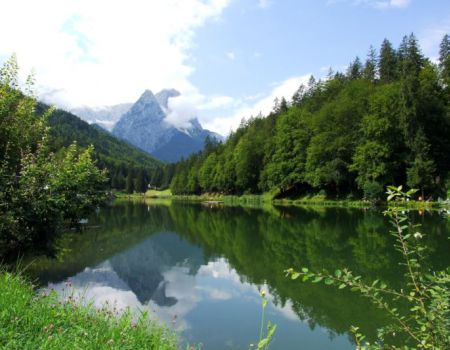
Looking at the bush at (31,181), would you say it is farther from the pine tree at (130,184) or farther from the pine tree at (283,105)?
the pine tree at (130,184)

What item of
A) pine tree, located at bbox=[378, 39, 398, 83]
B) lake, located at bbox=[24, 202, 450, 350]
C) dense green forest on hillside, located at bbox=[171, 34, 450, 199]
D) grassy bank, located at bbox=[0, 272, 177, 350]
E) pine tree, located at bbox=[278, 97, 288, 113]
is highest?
pine tree, located at bbox=[378, 39, 398, 83]

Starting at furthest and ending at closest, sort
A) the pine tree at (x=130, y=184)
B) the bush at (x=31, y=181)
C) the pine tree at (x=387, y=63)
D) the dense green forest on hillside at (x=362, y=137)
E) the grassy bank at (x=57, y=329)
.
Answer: the pine tree at (x=130, y=184) → the pine tree at (x=387, y=63) → the dense green forest on hillside at (x=362, y=137) → the bush at (x=31, y=181) → the grassy bank at (x=57, y=329)

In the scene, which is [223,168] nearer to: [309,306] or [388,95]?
[388,95]

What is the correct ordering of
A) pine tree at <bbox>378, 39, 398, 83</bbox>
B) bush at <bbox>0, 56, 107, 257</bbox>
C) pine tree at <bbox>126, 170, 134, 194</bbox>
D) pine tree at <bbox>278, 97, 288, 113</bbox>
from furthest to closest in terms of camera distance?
pine tree at <bbox>126, 170, 134, 194</bbox> < pine tree at <bbox>278, 97, 288, 113</bbox> < pine tree at <bbox>378, 39, 398, 83</bbox> < bush at <bbox>0, 56, 107, 257</bbox>

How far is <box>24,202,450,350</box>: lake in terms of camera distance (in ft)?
36.2

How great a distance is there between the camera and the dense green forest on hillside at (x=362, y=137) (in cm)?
5994

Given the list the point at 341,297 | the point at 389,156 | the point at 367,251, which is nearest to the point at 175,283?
the point at 341,297

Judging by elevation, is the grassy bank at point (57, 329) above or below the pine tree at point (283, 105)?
below

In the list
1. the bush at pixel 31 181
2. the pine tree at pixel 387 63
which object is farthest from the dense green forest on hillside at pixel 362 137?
the bush at pixel 31 181

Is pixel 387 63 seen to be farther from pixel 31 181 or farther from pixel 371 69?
pixel 31 181

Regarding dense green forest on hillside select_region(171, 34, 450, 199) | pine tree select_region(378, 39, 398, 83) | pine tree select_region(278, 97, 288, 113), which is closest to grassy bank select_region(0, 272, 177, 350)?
dense green forest on hillside select_region(171, 34, 450, 199)

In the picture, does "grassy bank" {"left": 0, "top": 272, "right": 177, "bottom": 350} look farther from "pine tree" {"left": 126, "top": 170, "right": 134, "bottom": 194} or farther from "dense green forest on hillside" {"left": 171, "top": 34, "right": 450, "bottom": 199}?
"pine tree" {"left": 126, "top": 170, "right": 134, "bottom": 194}

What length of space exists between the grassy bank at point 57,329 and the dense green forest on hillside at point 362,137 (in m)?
54.3

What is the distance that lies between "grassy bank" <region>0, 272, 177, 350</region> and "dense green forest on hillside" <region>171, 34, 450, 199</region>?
54.3 meters
